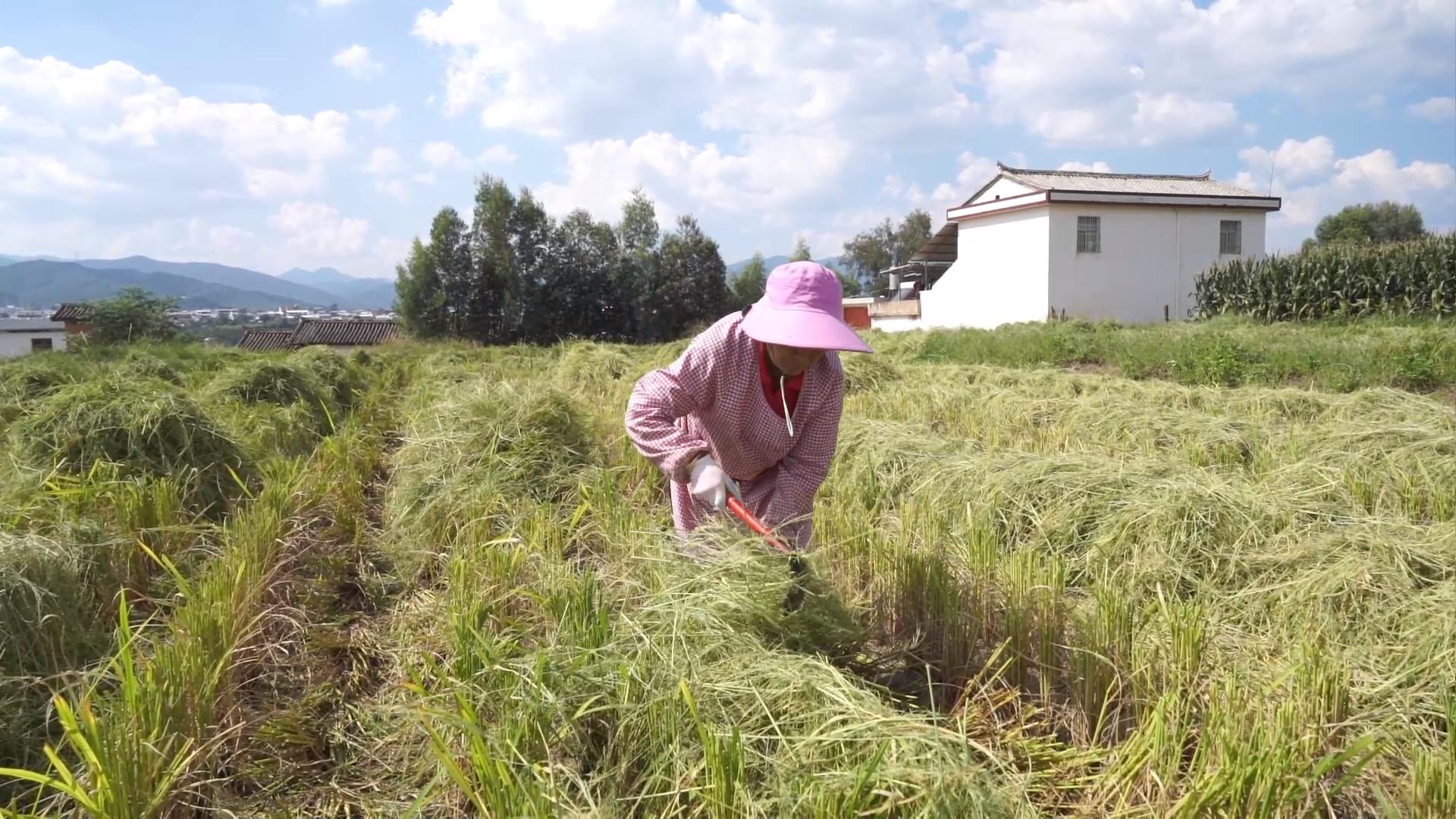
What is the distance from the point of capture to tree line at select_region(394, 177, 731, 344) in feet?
91.3

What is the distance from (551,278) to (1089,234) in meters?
16.2

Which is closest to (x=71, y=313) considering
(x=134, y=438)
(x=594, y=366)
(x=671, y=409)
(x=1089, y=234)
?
(x=594, y=366)

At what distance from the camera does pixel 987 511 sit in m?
3.21

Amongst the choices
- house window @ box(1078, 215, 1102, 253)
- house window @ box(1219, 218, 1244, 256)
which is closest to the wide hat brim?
house window @ box(1078, 215, 1102, 253)

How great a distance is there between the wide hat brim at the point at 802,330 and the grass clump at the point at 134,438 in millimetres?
2765

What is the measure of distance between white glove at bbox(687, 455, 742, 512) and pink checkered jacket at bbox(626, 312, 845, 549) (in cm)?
4

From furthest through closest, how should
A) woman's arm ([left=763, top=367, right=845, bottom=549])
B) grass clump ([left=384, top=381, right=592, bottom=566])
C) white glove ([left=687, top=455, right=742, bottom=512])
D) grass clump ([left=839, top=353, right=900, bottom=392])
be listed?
1. grass clump ([left=839, top=353, right=900, bottom=392])
2. grass clump ([left=384, top=381, right=592, bottom=566])
3. woman's arm ([left=763, top=367, right=845, bottom=549])
4. white glove ([left=687, top=455, right=742, bottom=512])

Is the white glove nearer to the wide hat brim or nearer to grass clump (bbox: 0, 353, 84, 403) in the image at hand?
the wide hat brim

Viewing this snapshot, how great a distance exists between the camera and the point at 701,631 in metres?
1.82

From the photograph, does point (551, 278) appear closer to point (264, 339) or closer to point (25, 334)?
point (264, 339)

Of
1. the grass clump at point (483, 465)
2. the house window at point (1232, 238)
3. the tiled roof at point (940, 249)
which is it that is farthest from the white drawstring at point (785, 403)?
the tiled roof at point (940, 249)

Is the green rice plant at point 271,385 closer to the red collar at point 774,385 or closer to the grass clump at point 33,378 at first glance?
the grass clump at point 33,378

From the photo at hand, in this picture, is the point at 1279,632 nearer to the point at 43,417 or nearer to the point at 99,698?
the point at 99,698

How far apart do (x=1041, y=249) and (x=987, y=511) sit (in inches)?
676
